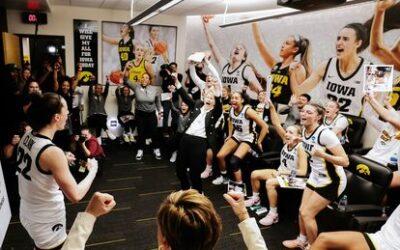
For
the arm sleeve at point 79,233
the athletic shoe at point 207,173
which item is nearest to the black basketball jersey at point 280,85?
the athletic shoe at point 207,173

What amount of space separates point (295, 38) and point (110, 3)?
138 inches

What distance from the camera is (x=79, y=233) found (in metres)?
1.13

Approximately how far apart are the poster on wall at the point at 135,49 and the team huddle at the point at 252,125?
0.02 metres

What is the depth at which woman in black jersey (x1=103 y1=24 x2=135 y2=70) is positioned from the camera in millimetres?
6848

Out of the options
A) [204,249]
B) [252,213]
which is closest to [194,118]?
[252,213]

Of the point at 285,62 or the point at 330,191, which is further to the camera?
the point at 285,62

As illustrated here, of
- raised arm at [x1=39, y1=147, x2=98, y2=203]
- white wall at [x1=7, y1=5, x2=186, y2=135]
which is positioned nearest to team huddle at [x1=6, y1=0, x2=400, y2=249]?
raised arm at [x1=39, y1=147, x2=98, y2=203]

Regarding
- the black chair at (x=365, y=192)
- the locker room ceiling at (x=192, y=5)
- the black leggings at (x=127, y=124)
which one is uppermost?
the locker room ceiling at (x=192, y=5)

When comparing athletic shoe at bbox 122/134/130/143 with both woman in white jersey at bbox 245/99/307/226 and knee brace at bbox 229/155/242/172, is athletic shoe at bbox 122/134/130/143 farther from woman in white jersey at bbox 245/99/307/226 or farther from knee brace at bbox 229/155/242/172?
woman in white jersey at bbox 245/99/307/226

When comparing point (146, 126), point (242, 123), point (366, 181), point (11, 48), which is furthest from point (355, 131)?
point (11, 48)

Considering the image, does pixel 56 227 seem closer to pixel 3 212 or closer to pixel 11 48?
pixel 3 212

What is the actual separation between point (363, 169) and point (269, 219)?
120 centimetres

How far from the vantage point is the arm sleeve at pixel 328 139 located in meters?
2.79

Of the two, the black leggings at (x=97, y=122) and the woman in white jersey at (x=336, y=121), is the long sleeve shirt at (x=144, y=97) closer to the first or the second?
the black leggings at (x=97, y=122)
